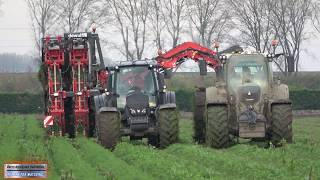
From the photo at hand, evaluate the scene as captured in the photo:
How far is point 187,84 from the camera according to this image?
60375 millimetres

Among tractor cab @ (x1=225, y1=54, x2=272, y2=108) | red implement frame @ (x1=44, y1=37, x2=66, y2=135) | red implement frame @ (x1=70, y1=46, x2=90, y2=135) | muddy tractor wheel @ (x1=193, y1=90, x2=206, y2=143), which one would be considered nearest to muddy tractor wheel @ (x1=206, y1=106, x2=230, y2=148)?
tractor cab @ (x1=225, y1=54, x2=272, y2=108)

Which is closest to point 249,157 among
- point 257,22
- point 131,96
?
point 131,96

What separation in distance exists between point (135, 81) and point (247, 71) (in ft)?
10.9

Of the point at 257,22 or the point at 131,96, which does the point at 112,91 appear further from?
the point at 257,22

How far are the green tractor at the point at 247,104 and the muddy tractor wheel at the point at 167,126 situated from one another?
0.90m

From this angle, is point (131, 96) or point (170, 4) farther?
point (170, 4)

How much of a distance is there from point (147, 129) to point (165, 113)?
0.81m

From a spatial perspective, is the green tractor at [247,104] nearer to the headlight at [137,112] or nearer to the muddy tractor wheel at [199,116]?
the muddy tractor wheel at [199,116]

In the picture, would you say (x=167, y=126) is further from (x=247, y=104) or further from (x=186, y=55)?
(x=186, y=55)

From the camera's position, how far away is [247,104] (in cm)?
1930

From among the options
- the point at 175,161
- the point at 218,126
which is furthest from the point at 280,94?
the point at 175,161

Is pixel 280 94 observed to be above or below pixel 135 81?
below

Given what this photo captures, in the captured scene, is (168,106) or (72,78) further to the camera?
(72,78)

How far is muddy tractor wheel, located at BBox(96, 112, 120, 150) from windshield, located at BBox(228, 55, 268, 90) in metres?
3.31
